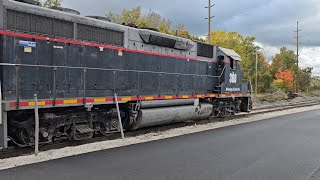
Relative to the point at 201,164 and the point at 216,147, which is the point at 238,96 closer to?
the point at 216,147

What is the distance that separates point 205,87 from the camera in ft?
49.2

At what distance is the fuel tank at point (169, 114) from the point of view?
11.1 meters

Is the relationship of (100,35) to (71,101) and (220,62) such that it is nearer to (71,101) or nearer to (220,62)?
(71,101)

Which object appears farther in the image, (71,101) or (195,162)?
(71,101)

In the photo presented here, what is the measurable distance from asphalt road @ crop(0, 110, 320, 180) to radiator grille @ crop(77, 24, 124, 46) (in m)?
3.53

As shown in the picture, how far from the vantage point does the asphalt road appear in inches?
226

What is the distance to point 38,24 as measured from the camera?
8.18 m

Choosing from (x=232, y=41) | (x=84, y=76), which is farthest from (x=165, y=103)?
(x=232, y=41)

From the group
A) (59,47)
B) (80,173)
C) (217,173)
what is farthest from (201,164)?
(59,47)

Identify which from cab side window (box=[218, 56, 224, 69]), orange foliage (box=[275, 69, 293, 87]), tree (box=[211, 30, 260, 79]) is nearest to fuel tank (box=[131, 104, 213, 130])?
cab side window (box=[218, 56, 224, 69])

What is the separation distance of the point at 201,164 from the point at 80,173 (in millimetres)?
2407

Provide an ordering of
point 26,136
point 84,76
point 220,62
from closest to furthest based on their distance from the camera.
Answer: point 26,136
point 84,76
point 220,62

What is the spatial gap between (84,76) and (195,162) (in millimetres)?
4307

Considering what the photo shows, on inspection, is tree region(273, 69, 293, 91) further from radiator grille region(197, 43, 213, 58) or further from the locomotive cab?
radiator grille region(197, 43, 213, 58)
